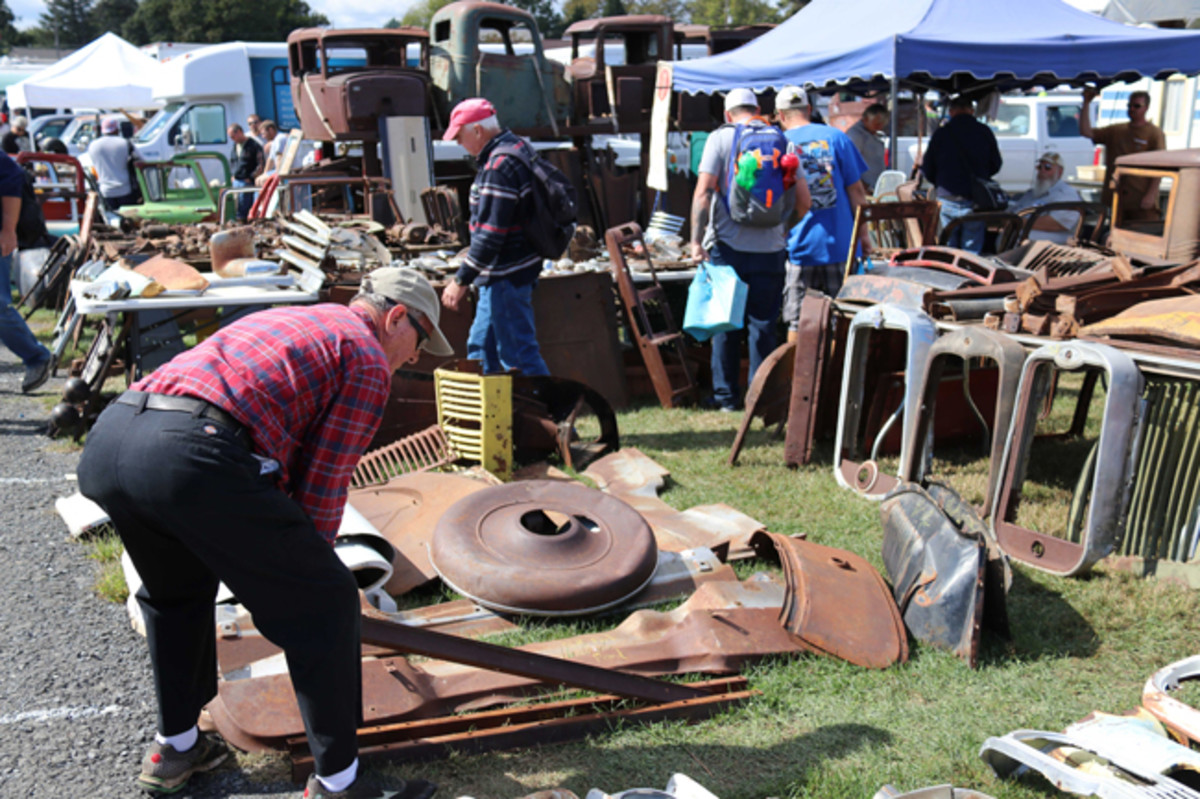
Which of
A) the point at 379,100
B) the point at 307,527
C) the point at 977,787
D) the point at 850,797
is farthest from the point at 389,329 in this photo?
the point at 379,100

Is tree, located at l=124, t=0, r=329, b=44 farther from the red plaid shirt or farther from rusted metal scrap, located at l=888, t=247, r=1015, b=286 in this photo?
the red plaid shirt

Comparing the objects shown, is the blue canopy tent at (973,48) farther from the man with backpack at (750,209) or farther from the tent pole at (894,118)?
the man with backpack at (750,209)

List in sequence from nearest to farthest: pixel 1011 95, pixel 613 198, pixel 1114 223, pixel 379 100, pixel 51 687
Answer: pixel 51 687, pixel 1114 223, pixel 379 100, pixel 613 198, pixel 1011 95

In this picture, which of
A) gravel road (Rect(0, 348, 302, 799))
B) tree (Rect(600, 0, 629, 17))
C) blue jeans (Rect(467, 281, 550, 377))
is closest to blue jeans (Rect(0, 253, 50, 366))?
gravel road (Rect(0, 348, 302, 799))

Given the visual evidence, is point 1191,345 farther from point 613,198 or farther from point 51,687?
point 613,198

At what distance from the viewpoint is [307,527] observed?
8.11ft

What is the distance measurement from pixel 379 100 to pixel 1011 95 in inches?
486

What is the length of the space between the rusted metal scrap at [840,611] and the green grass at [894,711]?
0.07 metres

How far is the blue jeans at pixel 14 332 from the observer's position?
7035mm

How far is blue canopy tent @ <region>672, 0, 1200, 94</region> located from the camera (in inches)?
352

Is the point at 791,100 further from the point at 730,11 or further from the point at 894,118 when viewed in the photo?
the point at 730,11

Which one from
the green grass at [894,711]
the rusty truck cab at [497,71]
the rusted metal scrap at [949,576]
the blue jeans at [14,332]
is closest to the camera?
the green grass at [894,711]

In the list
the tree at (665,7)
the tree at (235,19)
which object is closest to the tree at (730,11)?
the tree at (665,7)

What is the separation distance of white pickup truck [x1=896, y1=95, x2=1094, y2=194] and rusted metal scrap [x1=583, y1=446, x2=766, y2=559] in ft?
47.1
